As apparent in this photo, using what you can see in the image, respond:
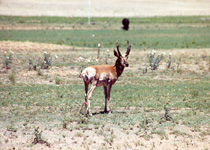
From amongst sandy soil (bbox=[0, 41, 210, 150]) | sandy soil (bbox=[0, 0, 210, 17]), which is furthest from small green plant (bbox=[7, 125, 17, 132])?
sandy soil (bbox=[0, 0, 210, 17])

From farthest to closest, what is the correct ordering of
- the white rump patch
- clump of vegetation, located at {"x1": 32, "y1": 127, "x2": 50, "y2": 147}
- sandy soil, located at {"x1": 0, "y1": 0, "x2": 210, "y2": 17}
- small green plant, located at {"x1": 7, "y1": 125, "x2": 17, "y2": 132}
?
1. sandy soil, located at {"x1": 0, "y1": 0, "x2": 210, "y2": 17}
2. the white rump patch
3. small green plant, located at {"x1": 7, "y1": 125, "x2": 17, "y2": 132}
4. clump of vegetation, located at {"x1": 32, "y1": 127, "x2": 50, "y2": 147}

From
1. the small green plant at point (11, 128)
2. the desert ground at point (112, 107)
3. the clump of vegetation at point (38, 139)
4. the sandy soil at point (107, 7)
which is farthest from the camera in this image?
the sandy soil at point (107, 7)

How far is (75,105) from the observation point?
12.3 meters

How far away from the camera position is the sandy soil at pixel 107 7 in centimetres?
7944

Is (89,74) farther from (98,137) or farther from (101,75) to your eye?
(98,137)

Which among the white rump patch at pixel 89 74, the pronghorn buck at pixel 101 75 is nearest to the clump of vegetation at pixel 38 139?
the pronghorn buck at pixel 101 75

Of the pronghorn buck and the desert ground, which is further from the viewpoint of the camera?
the pronghorn buck

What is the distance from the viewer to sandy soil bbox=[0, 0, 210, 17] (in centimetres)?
7944

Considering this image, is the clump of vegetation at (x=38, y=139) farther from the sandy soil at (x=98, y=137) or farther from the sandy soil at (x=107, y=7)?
the sandy soil at (x=107, y=7)

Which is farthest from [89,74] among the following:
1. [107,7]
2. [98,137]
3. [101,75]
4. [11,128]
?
[107,7]

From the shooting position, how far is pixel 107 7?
93250 mm

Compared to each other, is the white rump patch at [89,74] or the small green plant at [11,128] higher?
the white rump patch at [89,74]

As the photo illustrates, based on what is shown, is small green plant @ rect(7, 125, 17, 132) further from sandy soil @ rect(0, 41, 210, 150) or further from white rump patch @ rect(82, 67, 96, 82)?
white rump patch @ rect(82, 67, 96, 82)

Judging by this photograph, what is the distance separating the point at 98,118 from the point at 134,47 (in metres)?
20.9
